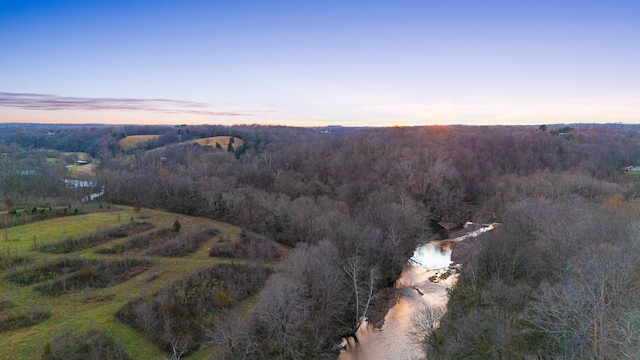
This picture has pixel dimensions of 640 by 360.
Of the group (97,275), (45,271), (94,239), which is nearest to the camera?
(45,271)

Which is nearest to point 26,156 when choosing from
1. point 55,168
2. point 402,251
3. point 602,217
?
point 55,168

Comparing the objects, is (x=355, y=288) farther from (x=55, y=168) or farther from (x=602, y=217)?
(x=55, y=168)

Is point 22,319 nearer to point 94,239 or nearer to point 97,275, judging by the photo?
point 97,275

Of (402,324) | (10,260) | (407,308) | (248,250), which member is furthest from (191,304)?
(407,308)

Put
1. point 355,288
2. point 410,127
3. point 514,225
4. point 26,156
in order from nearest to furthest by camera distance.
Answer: point 355,288 < point 514,225 < point 26,156 < point 410,127

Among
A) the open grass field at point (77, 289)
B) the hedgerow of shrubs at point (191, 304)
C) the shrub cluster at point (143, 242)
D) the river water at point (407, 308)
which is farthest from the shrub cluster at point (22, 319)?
the river water at point (407, 308)

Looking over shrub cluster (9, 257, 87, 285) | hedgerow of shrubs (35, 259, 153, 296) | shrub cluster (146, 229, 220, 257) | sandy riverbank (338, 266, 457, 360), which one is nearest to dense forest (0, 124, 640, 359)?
sandy riverbank (338, 266, 457, 360)

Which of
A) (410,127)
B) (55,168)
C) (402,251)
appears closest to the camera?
(402,251)
